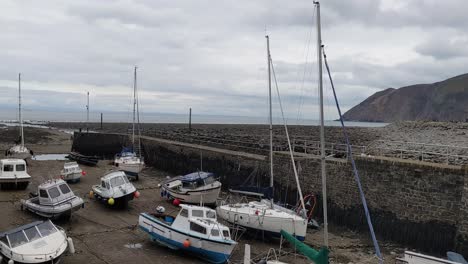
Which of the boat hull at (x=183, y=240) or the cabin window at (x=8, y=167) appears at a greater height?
the cabin window at (x=8, y=167)

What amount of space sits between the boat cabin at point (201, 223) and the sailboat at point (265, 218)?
1.70 metres

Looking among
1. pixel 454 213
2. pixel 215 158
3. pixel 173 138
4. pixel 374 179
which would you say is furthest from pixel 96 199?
pixel 173 138

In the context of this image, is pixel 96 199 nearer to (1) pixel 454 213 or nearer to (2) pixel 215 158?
(2) pixel 215 158

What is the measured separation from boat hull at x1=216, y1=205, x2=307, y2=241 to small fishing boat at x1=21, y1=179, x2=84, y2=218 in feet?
21.4

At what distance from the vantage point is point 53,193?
59.9 feet

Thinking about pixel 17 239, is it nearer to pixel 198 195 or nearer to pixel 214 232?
pixel 214 232

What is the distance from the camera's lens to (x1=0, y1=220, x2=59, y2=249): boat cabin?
1265cm

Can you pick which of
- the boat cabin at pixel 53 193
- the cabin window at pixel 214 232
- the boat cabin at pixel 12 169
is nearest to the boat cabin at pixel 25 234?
the boat cabin at pixel 53 193

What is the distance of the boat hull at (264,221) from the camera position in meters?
15.9

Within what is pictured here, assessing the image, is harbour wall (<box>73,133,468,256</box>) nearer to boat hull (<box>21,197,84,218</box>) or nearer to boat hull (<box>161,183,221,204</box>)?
boat hull (<box>161,183,221,204</box>)

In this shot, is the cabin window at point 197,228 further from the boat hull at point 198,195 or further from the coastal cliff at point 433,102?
the coastal cliff at point 433,102

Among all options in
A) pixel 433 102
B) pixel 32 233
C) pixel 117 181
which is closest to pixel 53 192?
pixel 117 181

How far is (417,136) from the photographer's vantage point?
39.0 meters

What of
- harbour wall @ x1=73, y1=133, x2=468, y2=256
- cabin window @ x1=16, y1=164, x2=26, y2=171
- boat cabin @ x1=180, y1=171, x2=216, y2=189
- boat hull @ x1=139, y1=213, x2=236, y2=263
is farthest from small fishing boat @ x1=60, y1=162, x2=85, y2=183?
boat hull @ x1=139, y1=213, x2=236, y2=263
